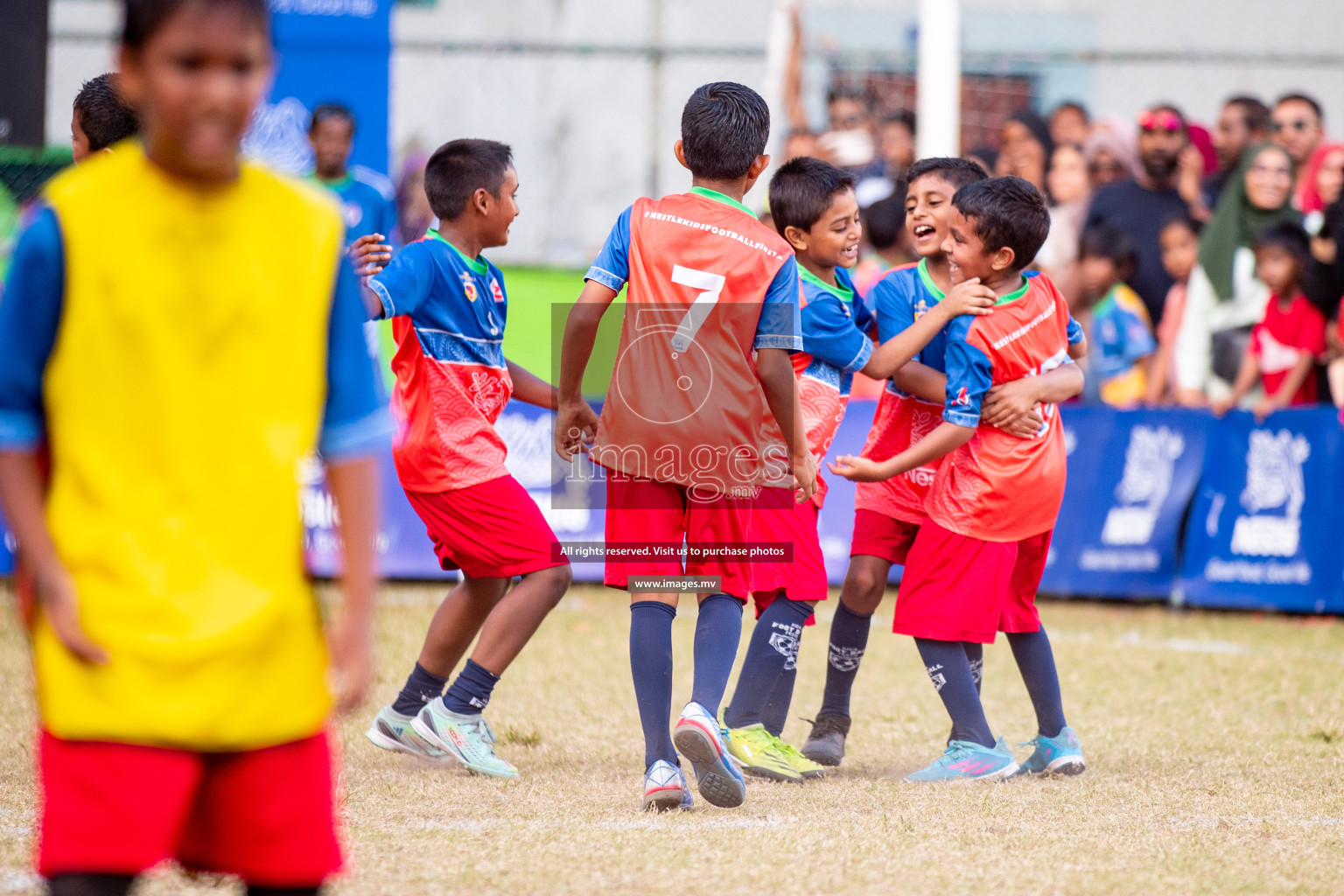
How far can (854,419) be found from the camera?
8391mm

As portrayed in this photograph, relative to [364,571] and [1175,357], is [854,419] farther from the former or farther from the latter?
[364,571]

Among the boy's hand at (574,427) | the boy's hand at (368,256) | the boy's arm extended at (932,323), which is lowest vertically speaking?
the boy's hand at (574,427)

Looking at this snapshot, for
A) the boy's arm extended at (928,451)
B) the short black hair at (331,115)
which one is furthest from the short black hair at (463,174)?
the short black hair at (331,115)

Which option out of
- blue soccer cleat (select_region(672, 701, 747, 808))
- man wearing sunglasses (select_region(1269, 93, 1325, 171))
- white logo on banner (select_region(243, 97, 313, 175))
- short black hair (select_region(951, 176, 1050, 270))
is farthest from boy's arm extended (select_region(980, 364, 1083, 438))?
white logo on banner (select_region(243, 97, 313, 175))

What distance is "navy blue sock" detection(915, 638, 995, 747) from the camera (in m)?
4.37

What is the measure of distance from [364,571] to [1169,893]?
6.59 feet

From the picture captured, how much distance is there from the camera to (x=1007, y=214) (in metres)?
4.31

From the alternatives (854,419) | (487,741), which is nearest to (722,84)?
(487,741)

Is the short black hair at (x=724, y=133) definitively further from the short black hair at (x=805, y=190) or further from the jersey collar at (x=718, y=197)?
the short black hair at (x=805, y=190)

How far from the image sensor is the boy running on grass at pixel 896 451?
4.61 meters

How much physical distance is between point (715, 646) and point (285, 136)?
22.5 feet

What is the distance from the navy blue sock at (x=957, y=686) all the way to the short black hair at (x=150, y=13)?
9.87ft

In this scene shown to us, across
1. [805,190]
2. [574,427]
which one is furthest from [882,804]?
[805,190]

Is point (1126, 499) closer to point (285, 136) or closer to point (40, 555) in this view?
point (285, 136)
